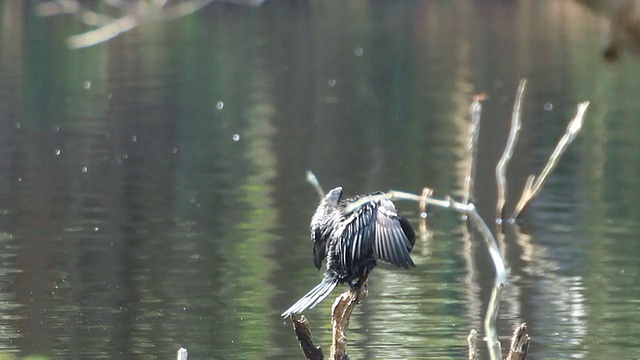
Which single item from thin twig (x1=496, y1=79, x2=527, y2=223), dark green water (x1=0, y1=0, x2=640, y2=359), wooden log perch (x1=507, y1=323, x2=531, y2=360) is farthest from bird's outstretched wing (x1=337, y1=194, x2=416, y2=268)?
thin twig (x1=496, y1=79, x2=527, y2=223)

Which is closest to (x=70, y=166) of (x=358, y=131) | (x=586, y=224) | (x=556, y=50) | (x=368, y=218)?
(x=358, y=131)

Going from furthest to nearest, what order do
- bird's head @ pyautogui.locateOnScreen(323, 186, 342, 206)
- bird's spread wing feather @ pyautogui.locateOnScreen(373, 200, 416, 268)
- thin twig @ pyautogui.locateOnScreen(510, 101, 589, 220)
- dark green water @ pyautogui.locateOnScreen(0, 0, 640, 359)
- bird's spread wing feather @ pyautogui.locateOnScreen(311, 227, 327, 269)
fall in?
thin twig @ pyautogui.locateOnScreen(510, 101, 589, 220) → dark green water @ pyautogui.locateOnScreen(0, 0, 640, 359) → bird's spread wing feather @ pyautogui.locateOnScreen(311, 227, 327, 269) → bird's head @ pyautogui.locateOnScreen(323, 186, 342, 206) → bird's spread wing feather @ pyautogui.locateOnScreen(373, 200, 416, 268)

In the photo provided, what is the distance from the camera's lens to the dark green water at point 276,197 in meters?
9.93

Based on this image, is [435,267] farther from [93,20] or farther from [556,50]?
[556,50]

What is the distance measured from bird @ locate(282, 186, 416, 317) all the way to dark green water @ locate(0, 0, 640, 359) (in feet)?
4.80

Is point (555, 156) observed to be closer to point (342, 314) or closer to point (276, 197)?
point (276, 197)

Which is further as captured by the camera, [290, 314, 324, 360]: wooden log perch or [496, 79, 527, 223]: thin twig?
[496, 79, 527, 223]: thin twig

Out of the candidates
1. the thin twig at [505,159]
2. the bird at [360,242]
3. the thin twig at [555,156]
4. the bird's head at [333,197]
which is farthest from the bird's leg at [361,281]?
the thin twig at [505,159]

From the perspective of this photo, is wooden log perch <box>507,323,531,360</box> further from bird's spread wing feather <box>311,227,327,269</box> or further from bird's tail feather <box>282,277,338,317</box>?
bird's spread wing feather <box>311,227,327,269</box>

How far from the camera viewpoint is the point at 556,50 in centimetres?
3925

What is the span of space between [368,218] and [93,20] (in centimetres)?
297

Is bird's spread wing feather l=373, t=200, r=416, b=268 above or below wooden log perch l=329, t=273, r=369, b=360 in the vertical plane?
above

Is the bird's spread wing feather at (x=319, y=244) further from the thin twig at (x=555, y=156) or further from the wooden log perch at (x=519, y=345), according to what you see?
the thin twig at (x=555, y=156)

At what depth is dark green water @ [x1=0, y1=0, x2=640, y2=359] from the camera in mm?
9930
